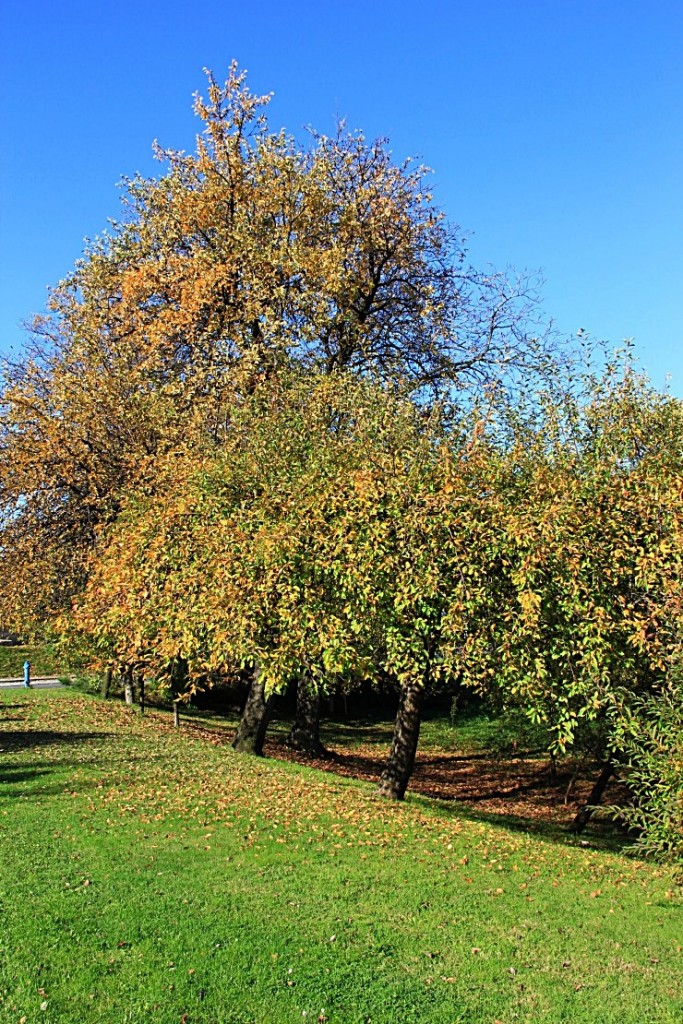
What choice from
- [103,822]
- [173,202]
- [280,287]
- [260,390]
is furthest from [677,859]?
[173,202]

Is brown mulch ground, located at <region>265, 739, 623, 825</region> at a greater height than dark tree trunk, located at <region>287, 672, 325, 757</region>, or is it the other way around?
dark tree trunk, located at <region>287, 672, 325, 757</region>

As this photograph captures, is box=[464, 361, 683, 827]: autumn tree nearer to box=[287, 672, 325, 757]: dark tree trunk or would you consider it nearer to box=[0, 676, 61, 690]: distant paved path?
box=[287, 672, 325, 757]: dark tree trunk

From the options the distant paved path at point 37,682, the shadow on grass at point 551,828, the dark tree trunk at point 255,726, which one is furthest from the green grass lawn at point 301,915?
the distant paved path at point 37,682

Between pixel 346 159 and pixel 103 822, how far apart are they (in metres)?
16.7

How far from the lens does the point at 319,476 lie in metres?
12.5

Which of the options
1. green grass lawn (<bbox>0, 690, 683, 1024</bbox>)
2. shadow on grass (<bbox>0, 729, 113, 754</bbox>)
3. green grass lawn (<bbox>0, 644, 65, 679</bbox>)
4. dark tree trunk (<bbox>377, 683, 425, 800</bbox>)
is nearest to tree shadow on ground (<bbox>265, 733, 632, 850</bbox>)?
dark tree trunk (<bbox>377, 683, 425, 800</bbox>)

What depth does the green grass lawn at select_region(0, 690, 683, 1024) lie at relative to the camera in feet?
20.3

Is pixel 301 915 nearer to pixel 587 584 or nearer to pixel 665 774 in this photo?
pixel 665 774

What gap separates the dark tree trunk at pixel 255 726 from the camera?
1844 centimetres

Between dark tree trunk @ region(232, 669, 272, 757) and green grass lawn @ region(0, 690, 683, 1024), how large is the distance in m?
5.09

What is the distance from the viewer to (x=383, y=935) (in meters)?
7.37

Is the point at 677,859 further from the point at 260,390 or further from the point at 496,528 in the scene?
the point at 260,390

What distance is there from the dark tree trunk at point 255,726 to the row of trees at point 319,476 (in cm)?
8

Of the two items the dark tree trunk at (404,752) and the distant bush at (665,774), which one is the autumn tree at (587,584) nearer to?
the distant bush at (665,774)
